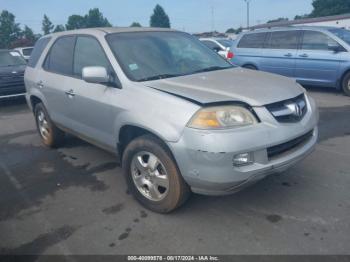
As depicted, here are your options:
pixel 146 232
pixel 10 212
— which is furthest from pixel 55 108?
pixel 146 232

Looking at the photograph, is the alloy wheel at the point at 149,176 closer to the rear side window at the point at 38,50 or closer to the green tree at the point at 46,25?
the rear side window at the point at 38,50

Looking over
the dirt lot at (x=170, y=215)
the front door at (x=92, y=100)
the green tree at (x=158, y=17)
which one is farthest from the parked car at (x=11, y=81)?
the green tree at (x=158, y=17)

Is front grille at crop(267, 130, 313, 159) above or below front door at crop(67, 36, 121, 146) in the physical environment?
below

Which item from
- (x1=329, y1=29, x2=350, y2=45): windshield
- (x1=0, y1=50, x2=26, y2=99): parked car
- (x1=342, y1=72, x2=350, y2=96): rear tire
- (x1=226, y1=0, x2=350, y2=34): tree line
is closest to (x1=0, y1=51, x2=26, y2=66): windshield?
(x1=0, y1=50, x2=26, y2=99): parked car

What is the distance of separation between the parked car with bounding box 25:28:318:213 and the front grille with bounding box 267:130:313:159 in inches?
0.4

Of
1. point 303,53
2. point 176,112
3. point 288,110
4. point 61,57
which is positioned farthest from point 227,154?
point 303,53

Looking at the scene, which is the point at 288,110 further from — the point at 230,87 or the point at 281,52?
the point at 281,52

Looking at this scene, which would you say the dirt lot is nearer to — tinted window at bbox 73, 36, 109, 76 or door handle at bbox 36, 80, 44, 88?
door handle at bbox 36, 80, 44, 88

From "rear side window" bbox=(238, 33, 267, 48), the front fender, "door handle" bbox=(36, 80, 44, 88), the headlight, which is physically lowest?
the front fender

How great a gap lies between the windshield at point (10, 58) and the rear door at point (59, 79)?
6.28 metres

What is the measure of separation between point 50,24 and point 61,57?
8624cm

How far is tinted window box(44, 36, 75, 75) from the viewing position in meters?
4.46

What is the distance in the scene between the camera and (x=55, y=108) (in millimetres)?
4766

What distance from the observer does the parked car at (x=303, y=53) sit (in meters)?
8.17
